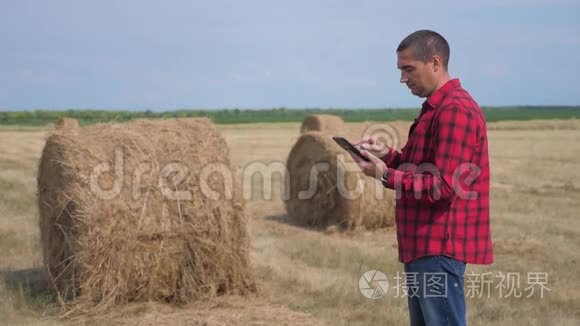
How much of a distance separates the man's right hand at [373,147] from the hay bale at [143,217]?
347 cm

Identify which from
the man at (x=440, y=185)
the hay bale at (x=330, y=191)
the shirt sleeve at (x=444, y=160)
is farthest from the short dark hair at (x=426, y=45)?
the hay bale at (x=330, y=191)

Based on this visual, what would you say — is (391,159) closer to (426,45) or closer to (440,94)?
(440,94)

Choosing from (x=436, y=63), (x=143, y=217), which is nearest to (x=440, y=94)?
(x=436, y=63)

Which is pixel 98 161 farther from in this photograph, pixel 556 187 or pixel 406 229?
pixel 556 187

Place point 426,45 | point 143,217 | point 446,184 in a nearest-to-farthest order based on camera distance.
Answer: point 446,184 < point 426,45 < point 143,217

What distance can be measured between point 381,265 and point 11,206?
756 centimetres

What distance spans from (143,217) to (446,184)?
408cm

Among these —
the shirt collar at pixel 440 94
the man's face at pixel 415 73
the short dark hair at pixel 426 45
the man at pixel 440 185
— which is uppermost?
the short dark hair at pixel 426 45

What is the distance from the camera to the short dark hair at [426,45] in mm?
3270

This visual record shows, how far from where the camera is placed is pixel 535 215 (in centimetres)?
1191

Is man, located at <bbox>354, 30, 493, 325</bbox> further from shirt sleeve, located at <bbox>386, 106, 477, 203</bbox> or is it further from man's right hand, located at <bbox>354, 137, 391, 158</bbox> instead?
man's right hand, located at <bbox>354, 137, 391, 158</bbox>

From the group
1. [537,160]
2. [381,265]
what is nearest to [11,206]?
[381,265]

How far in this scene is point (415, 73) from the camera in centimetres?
332

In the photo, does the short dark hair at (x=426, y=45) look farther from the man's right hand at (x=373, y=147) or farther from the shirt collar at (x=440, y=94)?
the man's right hand at (x=373, y=147)
